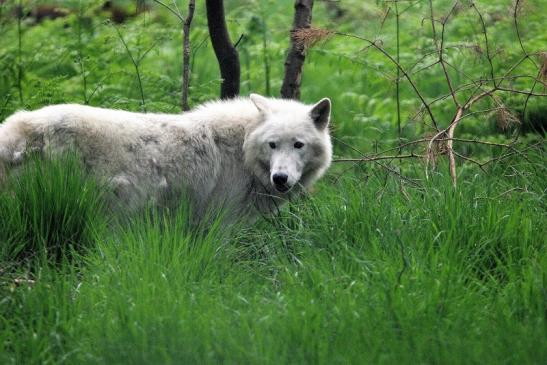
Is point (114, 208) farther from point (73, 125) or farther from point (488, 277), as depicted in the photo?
point (488, 277)

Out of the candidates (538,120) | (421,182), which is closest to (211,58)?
(538,120)

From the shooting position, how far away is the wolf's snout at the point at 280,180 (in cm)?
572

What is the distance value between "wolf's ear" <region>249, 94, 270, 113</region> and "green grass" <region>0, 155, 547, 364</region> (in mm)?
1049

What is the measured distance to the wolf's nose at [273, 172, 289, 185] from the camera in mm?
5719

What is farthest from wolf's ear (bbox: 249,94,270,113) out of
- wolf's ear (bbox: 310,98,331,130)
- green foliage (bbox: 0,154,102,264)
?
green foliage (bbox: 0,154,102,264)

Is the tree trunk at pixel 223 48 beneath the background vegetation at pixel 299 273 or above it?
above

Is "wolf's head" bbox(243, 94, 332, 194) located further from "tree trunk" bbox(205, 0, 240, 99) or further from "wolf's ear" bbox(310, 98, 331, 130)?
"tree trunk" bbox(205, 0, 240, 99)

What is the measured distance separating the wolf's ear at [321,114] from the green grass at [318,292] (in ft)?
2.89

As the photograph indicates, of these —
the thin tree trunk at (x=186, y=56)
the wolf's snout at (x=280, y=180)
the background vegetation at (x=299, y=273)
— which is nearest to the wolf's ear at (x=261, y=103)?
the wolf's snout at (x=280, y=180)

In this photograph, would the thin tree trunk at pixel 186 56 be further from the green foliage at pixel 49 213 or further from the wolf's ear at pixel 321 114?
the green foliage at pixel 49 213

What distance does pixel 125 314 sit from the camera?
387cm

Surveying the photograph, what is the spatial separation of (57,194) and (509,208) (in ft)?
9.80

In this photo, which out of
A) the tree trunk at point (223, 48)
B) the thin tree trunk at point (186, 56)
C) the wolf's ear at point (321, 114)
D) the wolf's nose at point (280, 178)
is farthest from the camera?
the tree trunk at point (223, 48)

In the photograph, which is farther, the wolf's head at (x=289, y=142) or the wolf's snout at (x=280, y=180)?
the wolf's head at (x=289, y=142)
